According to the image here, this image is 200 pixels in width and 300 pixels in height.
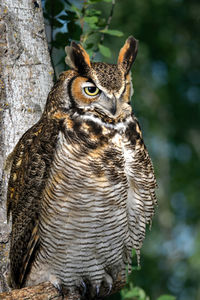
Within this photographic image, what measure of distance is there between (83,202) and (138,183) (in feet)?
0.91

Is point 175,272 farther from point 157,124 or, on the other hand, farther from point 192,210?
point 157,124

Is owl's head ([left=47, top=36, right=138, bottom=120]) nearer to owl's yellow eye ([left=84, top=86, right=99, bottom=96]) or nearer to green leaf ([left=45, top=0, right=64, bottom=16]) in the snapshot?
owl's yellow eye ([left=84, top=86, right=99, bottom=96])

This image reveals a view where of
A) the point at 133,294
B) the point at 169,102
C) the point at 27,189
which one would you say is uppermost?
the point at 27,189

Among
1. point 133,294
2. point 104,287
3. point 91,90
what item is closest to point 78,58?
point 91,90

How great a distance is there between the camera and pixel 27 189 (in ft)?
6.08

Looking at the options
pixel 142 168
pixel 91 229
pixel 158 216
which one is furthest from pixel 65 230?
pixel 158 216

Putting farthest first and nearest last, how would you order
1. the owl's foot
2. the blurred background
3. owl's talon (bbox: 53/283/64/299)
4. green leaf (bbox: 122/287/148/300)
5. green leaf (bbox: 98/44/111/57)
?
the blurred background < green leaf (bbox: 98/44/111/57) < green leaf (bbox: 122/287/148/300) < the owl's foot < owl's talon (bbox: 53/283/64/299)

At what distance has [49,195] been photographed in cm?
179

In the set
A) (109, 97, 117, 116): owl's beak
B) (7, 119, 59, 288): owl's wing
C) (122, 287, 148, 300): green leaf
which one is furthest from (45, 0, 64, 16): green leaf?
(122, 287, 148, 300): green leaf

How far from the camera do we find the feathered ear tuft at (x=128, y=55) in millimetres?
1845

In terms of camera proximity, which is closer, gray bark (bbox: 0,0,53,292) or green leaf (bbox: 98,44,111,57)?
gray bark (bbox: 0,0,53,292)

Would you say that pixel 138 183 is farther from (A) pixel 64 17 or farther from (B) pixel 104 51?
(A) pixel 64 17

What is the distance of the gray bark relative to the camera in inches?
80.7

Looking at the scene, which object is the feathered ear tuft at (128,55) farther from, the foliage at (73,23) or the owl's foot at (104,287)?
the owl's foot at (104,287)
